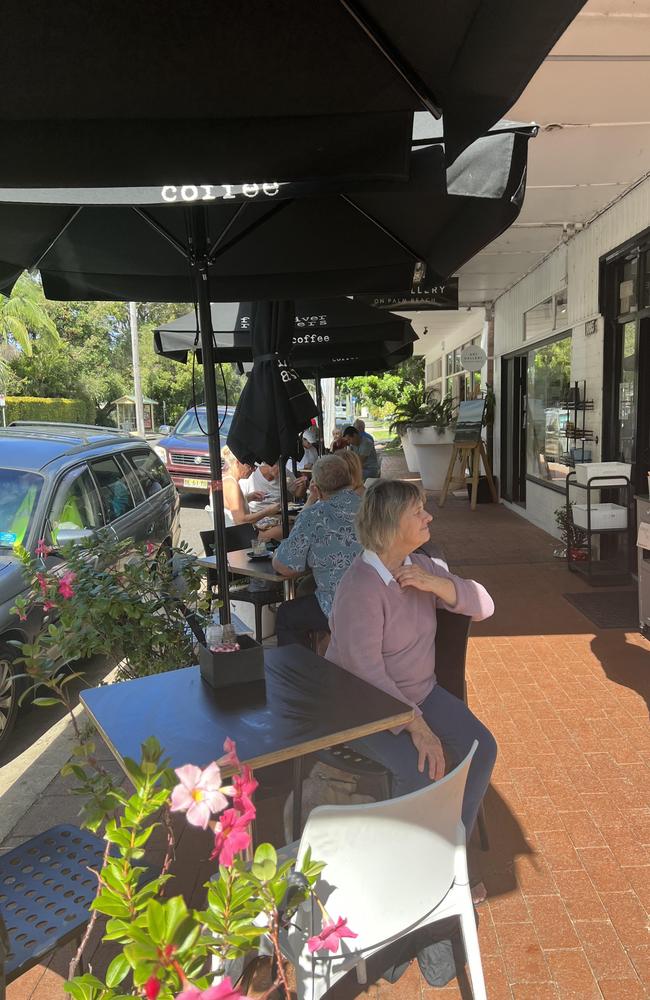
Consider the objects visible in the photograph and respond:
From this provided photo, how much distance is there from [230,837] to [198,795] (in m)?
0.09

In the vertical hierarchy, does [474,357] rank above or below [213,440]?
above

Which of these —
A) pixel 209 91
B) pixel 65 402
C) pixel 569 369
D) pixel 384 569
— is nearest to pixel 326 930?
pixel 384 569

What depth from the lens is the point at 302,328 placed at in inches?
267

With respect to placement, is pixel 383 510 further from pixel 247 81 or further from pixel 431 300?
pixel 431 300

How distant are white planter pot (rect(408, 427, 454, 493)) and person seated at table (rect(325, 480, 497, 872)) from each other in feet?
41.0

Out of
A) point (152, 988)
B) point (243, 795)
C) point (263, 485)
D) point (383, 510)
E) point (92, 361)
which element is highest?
point (92, 361)

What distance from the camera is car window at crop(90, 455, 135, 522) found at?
5867 millimetres

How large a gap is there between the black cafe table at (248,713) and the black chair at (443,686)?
0.42 meters

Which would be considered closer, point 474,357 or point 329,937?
point 329,937

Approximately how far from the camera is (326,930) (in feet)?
4.24

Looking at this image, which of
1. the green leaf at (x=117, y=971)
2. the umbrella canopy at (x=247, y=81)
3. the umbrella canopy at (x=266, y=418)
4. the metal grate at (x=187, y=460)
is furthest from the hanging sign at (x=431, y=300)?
the green leaf at (x=117, y=971)

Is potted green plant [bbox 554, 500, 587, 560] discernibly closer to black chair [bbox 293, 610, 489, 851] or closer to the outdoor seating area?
the outdoor seating area

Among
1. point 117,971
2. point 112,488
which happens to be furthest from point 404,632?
point 112,488

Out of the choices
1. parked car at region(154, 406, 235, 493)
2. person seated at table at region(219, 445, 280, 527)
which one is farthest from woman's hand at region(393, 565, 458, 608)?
parked car at region(154, 406, 235, 493)
